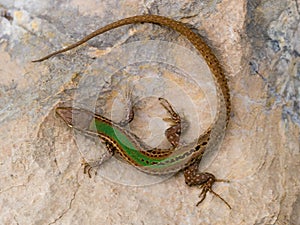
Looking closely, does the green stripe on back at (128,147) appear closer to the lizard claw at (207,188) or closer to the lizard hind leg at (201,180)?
the lizard hind leg at (201,180)

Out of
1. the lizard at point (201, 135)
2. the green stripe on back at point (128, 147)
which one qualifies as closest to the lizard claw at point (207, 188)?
the lizard at point (201, 135)

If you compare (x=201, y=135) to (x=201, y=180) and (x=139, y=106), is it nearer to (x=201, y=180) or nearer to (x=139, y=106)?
(x=201, y=180)

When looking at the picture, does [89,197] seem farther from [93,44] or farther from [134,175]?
[93,44]

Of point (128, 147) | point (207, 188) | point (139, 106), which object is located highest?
point (139, 106)

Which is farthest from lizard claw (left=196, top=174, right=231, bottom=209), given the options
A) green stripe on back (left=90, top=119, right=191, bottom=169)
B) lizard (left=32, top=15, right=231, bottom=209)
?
green stripe on back (left=90, top=119, right=191, bottom=169)

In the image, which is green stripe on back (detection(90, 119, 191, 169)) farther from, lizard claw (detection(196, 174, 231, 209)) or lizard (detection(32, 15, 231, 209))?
lizard claw (detection(196, 174, 231, 209))

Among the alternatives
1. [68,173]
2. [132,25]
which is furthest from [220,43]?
[68,173]

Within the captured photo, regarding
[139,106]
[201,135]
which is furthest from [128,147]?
[201,135]
